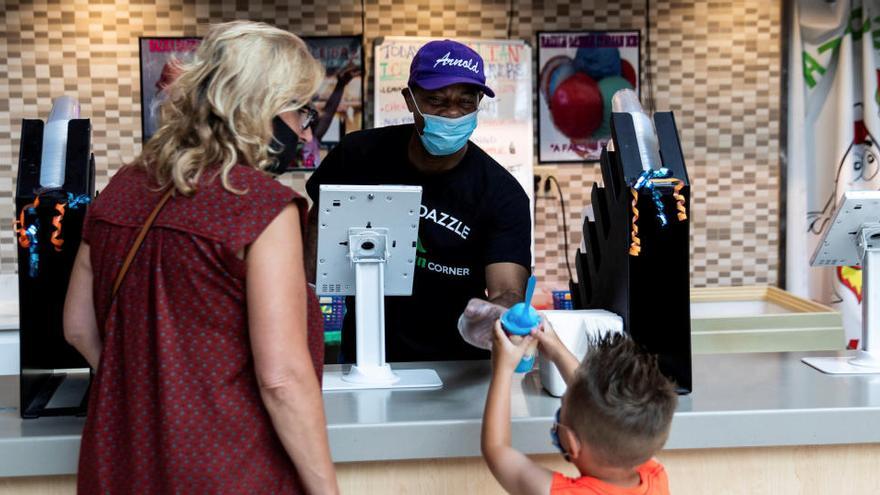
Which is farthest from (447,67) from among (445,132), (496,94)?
(496,94)

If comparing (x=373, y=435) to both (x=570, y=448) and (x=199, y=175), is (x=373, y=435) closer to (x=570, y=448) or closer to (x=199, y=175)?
(x=570, y=448)

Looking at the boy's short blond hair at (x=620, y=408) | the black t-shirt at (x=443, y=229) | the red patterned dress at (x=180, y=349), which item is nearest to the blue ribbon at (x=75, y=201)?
the red patterned dress at (x=180, y=349)

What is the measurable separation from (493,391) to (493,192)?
974 millimetres

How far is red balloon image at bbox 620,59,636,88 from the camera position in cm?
452

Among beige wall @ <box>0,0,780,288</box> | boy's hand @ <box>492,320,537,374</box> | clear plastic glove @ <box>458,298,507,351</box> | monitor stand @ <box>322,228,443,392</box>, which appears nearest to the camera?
boy's hand @ <box>492,320,537,374</box>

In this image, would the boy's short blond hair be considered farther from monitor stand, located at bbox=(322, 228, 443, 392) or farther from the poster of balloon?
the poster of balloon

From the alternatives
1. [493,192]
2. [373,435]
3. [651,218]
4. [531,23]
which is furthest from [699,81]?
[373,435]

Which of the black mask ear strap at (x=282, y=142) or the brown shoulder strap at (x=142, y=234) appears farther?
the black mask ear strap at (x=282, y=142)

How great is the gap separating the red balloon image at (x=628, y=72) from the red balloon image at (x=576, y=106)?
0.14 metres

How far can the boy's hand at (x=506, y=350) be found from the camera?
1.72 meters

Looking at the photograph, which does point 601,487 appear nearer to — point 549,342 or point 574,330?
point 549,342

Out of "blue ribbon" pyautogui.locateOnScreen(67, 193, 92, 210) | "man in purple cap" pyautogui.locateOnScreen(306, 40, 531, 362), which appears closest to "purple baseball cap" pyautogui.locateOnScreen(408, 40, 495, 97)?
"man in purple cap" pyautogui.locateOnScreen(306, 40, 531, 362)

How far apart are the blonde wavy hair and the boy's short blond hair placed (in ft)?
2.12

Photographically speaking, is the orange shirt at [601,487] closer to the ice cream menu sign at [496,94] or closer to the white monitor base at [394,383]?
the white monitor base at [394,383]
